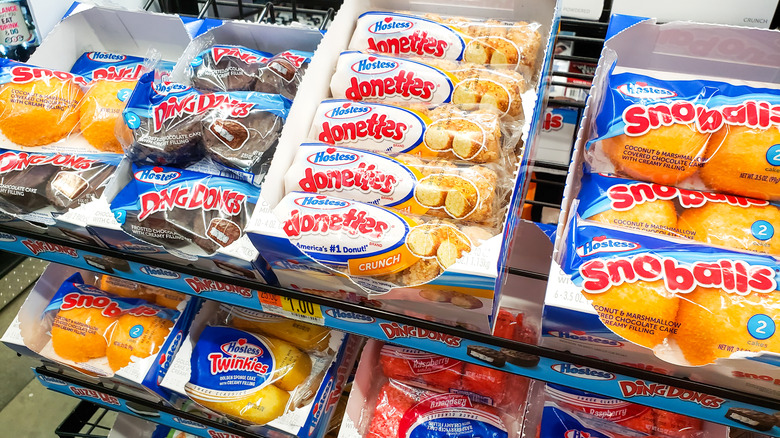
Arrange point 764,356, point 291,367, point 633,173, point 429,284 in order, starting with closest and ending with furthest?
point 764,356 → point 429,284 → point 633,173 → point 291,367

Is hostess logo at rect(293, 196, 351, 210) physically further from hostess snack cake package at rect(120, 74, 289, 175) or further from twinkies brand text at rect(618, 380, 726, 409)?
twinkies brand text at rect(618, 380, 726, 409)

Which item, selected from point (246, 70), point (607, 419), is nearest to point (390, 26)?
point (246, 70)

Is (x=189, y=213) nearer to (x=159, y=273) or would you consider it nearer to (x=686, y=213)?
(x=159, y=273)

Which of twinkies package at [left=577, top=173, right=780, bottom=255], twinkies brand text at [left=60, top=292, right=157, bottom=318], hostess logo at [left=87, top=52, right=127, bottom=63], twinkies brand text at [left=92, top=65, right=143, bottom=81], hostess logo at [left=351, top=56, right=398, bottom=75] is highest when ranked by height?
hostess logo at [left=351, top=56, right=398, bottom=75]

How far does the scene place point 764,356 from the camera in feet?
2.80

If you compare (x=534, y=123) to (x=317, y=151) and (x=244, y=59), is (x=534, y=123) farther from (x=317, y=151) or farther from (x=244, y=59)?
(x=244, y=59)

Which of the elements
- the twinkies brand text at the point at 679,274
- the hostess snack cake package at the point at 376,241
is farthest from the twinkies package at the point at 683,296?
the hostess snack cake package at the point at 376,241

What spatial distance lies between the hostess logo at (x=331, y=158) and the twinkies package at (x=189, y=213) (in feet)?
0.63

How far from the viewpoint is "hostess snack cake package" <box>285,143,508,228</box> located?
1.13m

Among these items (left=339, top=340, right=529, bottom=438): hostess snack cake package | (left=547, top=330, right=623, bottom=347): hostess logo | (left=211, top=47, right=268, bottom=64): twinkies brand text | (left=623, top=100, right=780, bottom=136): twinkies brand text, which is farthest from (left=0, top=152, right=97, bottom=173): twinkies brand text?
(left=623, top=100, right=780, bottom=136): twinkies brand text

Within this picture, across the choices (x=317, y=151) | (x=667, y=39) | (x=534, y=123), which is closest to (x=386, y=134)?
(x=317, y=151)

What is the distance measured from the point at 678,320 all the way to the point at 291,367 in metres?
0.99

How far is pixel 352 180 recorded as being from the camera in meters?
1.18

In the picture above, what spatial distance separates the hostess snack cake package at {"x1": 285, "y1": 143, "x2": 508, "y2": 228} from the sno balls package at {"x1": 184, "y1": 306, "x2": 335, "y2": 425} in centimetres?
56
